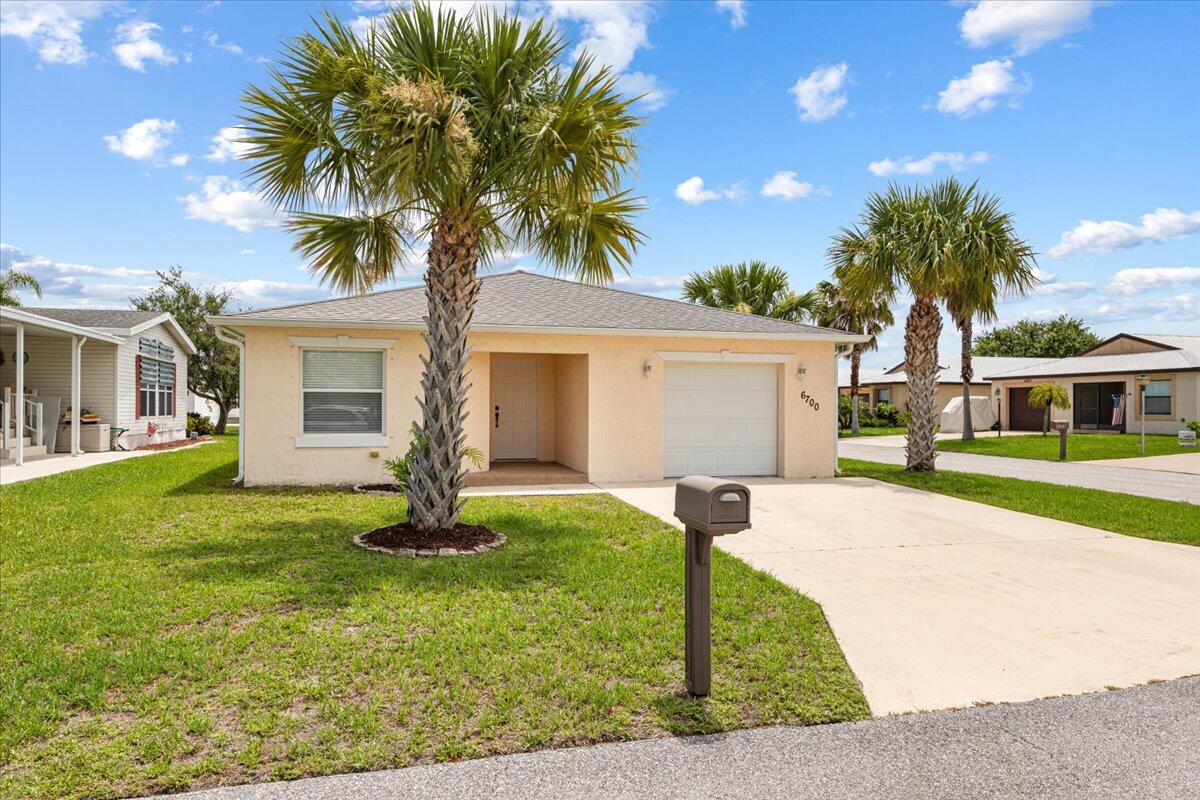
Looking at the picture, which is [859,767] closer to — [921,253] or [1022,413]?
[921,253]

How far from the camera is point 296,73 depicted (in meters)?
7.35

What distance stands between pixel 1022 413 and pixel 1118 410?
4.87 m

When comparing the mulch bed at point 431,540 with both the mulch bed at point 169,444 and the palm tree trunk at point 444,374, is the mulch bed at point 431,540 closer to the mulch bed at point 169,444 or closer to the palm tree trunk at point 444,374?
the palm tree trunk at point 444,374

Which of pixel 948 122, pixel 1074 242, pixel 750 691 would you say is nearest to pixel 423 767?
pixel 750 691

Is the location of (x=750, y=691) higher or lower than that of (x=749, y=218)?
lower

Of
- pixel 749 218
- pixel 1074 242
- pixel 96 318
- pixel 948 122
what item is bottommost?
pixel 96 318

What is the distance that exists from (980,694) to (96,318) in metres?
25.7

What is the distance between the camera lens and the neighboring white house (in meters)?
16.5

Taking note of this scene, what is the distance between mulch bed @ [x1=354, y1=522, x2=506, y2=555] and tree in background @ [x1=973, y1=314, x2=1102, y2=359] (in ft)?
190

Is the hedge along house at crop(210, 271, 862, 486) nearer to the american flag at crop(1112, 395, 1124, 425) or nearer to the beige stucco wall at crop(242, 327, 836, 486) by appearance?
the beige stucco wall at crop(242, 327, 836, 486)

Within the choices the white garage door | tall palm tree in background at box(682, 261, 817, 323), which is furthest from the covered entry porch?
tall palm tree in background at box(682, 261, 817, 323)

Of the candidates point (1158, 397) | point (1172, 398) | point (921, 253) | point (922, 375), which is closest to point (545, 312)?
point (921, 253)

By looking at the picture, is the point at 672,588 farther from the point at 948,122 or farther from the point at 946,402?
the point at 946,402

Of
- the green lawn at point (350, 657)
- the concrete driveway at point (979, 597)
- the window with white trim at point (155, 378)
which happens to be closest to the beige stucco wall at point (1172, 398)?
the concrete driveway at point (979, 597)
